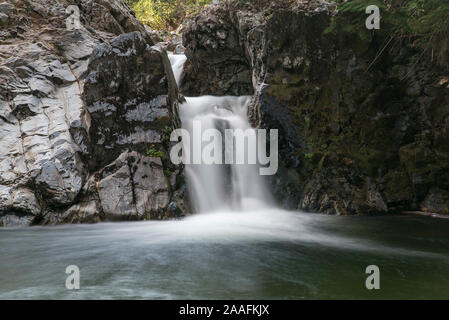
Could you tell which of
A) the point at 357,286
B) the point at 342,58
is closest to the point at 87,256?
the point at 357,286

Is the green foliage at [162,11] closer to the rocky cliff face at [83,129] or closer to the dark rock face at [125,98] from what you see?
the rocky cliff face at [83,129]

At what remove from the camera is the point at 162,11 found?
21109 mm

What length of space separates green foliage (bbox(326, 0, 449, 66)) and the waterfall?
4.10m

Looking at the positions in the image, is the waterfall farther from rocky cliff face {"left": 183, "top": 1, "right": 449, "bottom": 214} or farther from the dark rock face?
the dark rock face

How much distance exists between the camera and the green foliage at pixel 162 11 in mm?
20781

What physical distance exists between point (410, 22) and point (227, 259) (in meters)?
6.63

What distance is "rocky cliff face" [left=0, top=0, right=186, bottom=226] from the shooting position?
667 cm

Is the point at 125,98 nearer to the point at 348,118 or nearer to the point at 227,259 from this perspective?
the point at 227,259

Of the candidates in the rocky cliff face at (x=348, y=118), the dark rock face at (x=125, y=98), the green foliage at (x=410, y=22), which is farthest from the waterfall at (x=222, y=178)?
the green foliage at (x=410, y=22)

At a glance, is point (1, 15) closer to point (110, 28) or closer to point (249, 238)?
point (110, 28)

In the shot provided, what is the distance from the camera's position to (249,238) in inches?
202

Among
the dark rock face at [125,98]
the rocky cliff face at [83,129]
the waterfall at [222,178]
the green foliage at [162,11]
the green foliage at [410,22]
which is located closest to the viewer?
the green foliage at [410,22]

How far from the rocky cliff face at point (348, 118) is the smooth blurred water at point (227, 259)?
1523 millimetres
